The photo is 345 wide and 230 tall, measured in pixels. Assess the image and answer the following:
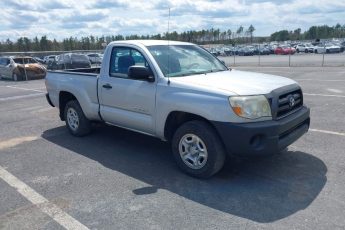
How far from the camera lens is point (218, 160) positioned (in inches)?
179

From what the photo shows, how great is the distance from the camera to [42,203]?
→ 13.9 ft

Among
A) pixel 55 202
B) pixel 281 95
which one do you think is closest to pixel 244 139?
pixel 281 95

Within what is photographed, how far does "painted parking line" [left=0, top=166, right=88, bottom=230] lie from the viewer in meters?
3.75

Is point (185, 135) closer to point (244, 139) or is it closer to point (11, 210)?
point (244, 139)

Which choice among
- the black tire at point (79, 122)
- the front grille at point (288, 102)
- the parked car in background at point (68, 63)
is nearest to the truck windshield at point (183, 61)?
the front grille at point (288, 102)

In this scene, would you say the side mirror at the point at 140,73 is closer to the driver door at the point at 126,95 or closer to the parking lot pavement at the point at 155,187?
the driver door at the point at 126,95

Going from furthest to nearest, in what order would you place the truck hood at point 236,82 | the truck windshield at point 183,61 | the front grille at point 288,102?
the truck windshield at point 183,61 < the front grille at point 288,102 < the truck hood at point 236,82

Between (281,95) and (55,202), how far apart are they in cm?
305

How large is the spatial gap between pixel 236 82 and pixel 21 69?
67.1 ft

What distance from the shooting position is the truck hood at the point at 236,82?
14.6 ft

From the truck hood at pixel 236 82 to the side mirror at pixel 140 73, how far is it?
0.35 meters

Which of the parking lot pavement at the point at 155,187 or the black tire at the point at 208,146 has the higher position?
the black tire at the point at 208,146

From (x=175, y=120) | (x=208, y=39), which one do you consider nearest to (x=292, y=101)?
(x=175, y=120)

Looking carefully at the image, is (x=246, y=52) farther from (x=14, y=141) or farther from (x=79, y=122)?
(x=14, y=141)
